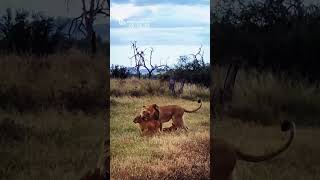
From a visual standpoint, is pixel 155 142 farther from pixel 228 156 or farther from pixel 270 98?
pixel 270 98

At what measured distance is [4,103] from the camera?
5.14 meters

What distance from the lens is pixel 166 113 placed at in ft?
17.9

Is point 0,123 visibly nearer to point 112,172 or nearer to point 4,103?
point 4,103

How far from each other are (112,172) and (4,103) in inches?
48.8

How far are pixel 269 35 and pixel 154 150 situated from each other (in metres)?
1.61

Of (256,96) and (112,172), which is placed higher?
(256,96)

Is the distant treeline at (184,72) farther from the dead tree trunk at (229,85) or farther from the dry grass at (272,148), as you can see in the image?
the dry grass at (272,148)

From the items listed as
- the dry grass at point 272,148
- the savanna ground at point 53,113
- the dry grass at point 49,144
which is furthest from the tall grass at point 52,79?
the dry grass at point 272,148

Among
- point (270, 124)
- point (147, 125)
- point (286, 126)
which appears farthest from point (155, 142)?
point (286, 126)

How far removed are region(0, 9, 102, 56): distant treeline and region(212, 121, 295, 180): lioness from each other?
1575mm

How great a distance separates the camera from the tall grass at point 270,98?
17.2ft

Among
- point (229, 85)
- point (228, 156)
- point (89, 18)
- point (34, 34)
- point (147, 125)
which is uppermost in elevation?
point (89, 18)

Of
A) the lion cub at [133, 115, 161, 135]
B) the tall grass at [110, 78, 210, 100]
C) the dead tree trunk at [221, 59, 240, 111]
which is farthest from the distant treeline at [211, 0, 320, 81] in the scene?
the lion cub at [133, 115, 161, 135]

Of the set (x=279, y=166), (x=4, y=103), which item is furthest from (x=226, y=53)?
(x=4, y=103)
